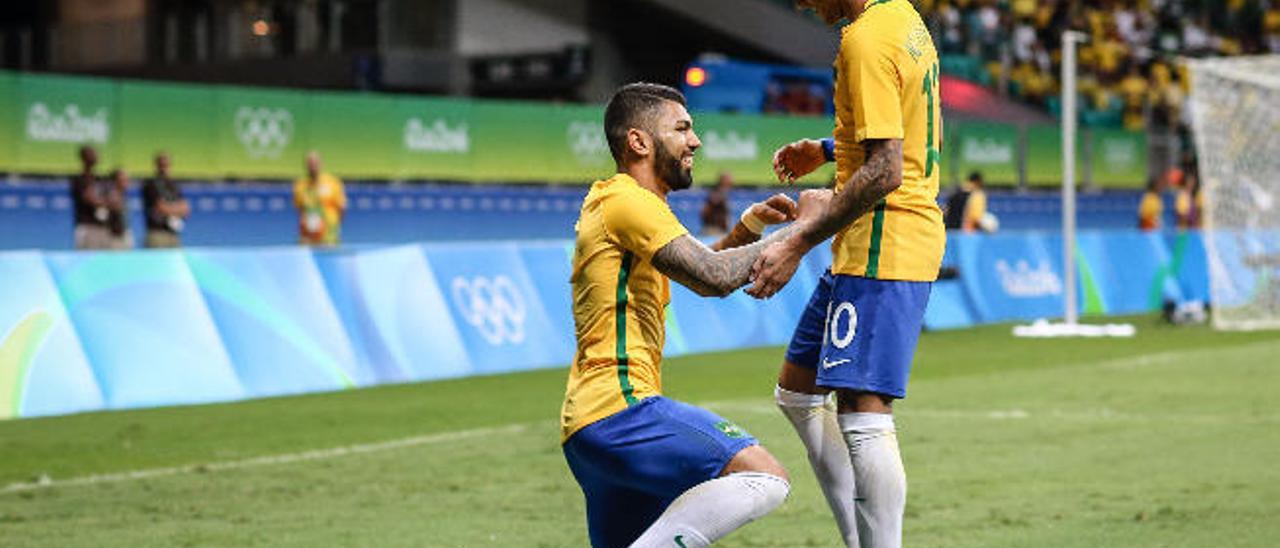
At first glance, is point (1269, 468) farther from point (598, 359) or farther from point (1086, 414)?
point (598, 359)

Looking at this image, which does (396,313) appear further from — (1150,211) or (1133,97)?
(1133,97)

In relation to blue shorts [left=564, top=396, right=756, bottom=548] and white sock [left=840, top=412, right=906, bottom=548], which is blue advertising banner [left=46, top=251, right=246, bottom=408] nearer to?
white sock [left=840, top=412, right=906, bottom=548]

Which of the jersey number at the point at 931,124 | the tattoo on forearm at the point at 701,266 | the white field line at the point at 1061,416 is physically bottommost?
the white field line at the point at 1061,416

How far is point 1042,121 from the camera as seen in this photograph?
43969 millimetres

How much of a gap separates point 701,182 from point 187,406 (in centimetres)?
1952

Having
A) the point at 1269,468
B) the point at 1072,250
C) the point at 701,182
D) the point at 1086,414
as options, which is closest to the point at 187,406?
the point at 1086,414

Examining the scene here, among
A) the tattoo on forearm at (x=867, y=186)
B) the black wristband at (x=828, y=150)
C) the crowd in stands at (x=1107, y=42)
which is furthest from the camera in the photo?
the crowd in stands at (x=1107, y=42)

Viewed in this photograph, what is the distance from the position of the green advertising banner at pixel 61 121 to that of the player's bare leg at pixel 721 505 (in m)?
21.8

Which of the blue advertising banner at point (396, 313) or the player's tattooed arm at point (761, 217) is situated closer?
the player's tattooed arm at point (761, 217)

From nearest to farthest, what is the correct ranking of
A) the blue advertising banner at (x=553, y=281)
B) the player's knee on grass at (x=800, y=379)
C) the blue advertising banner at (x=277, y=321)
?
the player's knee on grass at (x=800, y=379) < the blue advertising banner at (x=277, y=321) < the blue advertising banner at (x=553, y=281)

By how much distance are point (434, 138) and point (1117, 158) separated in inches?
613

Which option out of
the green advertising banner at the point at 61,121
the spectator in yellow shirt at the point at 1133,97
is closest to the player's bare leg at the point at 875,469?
the green advertising banner at the point at 61,121

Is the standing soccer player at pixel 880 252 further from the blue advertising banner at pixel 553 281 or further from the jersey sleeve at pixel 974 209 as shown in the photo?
the jersey sleeve at pixel 974 209

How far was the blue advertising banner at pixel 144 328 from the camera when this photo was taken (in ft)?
48.5
